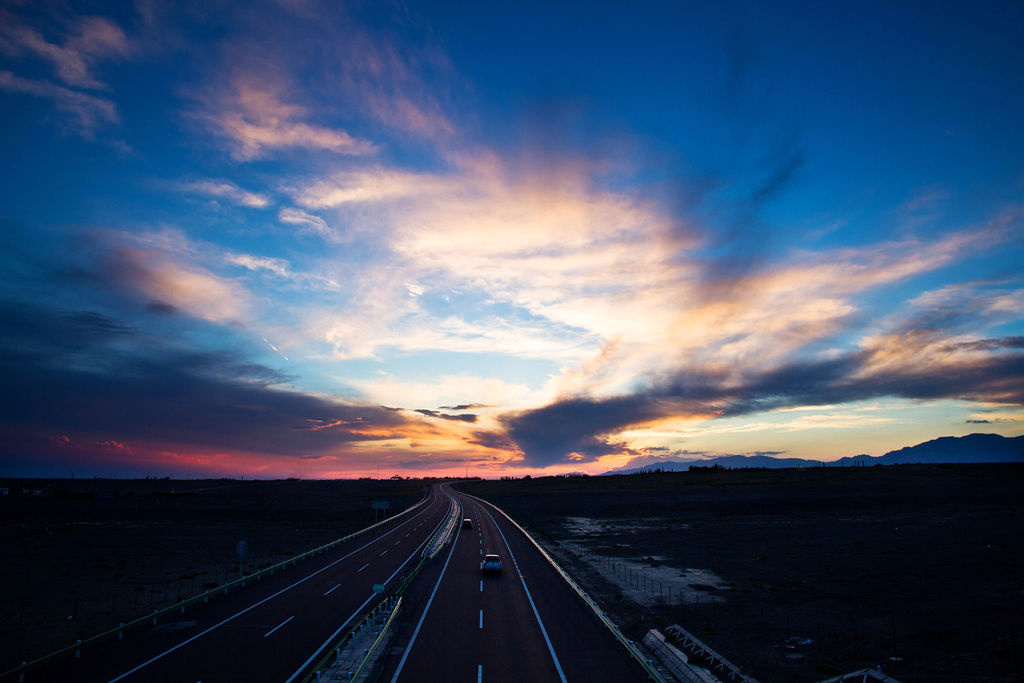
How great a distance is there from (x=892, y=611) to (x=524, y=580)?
72.6ft

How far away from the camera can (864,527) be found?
68125mm

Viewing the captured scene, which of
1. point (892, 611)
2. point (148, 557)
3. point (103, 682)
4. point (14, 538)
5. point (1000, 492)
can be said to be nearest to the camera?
point (103, 682)

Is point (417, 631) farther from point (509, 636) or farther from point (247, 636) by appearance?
point (247, 636)

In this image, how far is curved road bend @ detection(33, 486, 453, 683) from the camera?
19.9 m

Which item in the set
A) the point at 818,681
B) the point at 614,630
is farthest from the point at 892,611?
the point at 614,630

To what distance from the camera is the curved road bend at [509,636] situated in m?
20.0

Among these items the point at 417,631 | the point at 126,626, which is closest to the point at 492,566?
the point at 417,631

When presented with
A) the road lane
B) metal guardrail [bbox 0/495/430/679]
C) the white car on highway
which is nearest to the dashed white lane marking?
the road lane

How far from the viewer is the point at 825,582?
130 ft

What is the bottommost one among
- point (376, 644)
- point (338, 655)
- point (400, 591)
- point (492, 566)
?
point (338, 655)

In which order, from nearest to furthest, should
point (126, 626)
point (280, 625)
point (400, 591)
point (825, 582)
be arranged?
point (126, 626) → point (280, 625) → point (400, 591) → point (825, 582)

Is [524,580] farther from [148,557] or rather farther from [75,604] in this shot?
[148,557]

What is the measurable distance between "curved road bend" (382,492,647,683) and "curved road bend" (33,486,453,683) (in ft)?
13.5

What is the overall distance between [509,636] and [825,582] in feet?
91.5
